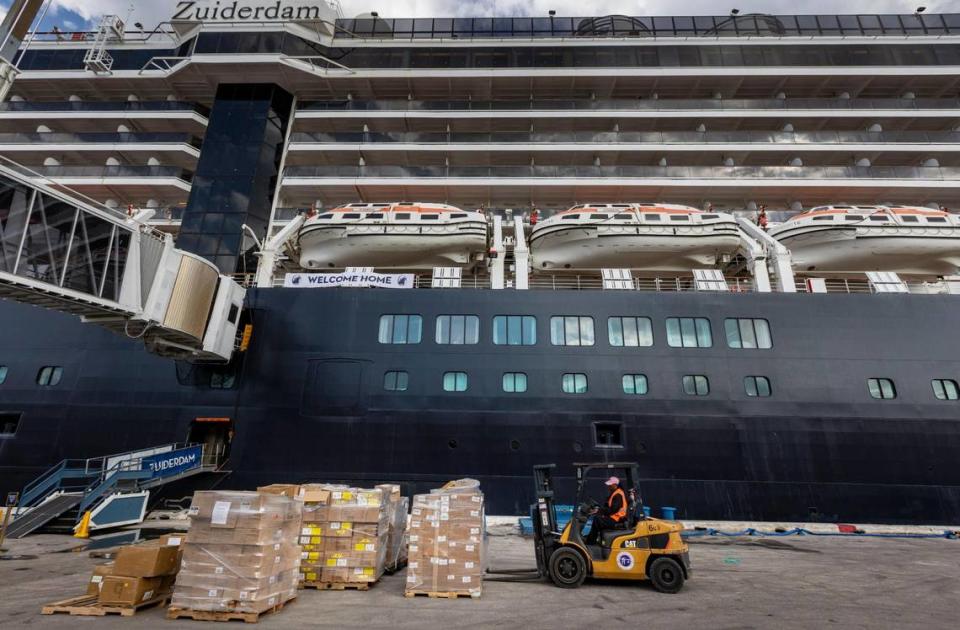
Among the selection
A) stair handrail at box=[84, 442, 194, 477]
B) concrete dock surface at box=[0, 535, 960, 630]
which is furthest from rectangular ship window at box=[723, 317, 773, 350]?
stair handrail at box=[84, 442, 194, 477]

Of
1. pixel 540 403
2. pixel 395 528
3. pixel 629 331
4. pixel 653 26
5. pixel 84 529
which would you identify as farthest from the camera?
pixel 653 26

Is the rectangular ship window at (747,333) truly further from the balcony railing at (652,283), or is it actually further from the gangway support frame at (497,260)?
the gangway support frame at (497,260)

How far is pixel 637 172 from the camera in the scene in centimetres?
1638

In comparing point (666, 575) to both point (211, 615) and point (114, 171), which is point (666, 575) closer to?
point (211, 615)

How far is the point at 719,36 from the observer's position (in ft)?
61.6

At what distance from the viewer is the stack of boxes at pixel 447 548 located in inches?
216

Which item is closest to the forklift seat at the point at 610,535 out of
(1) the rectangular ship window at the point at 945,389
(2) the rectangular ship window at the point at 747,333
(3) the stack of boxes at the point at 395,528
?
(3) the stack of boxes at the point at 395,528

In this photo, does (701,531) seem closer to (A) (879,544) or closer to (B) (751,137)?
(A) (879,544)

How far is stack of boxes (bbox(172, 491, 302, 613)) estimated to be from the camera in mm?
4500

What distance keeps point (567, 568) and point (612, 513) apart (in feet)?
2.87

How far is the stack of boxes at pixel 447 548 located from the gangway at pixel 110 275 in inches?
270

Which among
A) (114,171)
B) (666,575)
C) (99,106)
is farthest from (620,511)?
(99,106)

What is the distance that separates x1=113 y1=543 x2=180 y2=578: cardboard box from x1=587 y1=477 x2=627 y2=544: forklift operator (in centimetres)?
481

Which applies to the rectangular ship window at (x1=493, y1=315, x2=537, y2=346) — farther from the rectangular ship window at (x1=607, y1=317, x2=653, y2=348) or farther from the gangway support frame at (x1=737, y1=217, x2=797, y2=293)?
the gangway support frame at (x1=737, y1=217, x2=797, y2=293)
